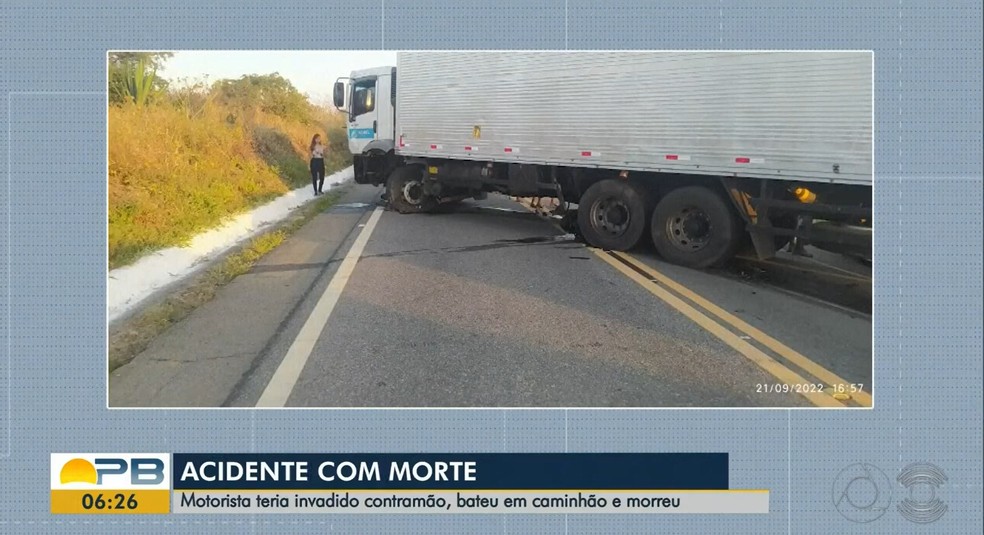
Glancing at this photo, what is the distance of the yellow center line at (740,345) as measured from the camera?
369cm

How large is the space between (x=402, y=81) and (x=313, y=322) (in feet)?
13.0

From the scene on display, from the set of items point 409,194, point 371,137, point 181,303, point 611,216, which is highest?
point 371,137

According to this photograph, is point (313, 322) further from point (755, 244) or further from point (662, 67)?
point (755, 244)

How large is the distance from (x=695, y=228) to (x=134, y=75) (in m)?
5.42

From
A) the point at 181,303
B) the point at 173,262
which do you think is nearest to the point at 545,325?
the point at 181,303

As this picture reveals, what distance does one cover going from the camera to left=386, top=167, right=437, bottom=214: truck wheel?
1135 centimetres

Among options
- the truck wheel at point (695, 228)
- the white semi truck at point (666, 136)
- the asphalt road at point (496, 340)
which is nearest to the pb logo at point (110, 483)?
the asphalt road at point (496, 340)

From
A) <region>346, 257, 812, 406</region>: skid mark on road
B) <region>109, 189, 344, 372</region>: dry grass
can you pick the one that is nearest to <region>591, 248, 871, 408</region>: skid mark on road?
<region>346, 257, 812, 406</region>: skid mark on road

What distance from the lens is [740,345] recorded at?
4.48 m

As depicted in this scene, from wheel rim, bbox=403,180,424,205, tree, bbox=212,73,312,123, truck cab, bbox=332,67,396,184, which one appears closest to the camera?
tree, bbox=212,73,312,123

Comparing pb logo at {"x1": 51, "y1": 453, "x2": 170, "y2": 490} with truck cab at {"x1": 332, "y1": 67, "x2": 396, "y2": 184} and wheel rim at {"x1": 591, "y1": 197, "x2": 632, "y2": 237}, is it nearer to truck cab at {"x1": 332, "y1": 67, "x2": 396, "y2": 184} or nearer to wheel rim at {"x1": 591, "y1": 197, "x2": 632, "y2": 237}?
wheel rim at {"x1": 591, "y1": 197, "x2": 632, "y2": 237}

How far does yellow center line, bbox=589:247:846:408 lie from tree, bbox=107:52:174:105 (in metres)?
3.90

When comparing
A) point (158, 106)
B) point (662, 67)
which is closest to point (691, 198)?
point (662, 67)

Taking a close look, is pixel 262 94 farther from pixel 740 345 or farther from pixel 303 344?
pixel 740 345
